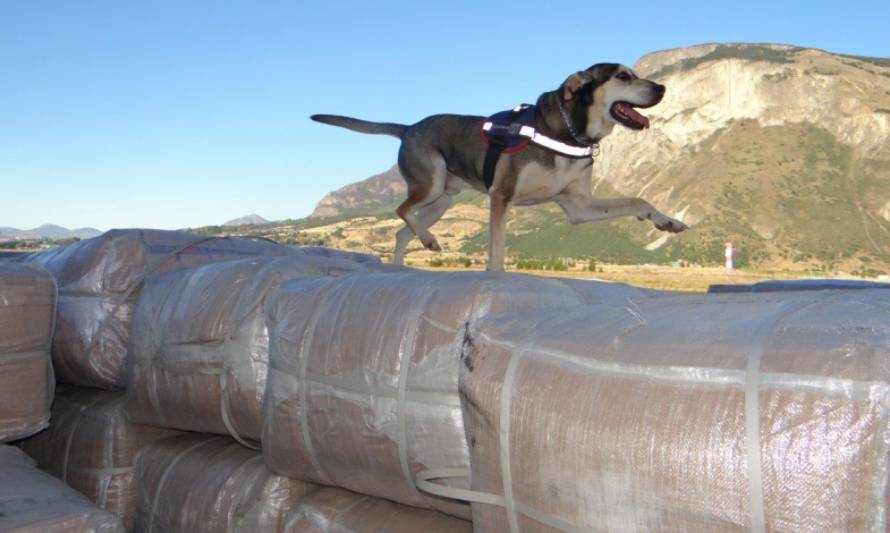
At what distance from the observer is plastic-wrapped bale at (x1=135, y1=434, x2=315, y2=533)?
346cm

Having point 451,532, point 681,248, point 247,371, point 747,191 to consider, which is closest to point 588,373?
point 451,532

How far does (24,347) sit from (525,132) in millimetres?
3293

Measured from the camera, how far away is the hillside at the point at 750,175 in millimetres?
65250

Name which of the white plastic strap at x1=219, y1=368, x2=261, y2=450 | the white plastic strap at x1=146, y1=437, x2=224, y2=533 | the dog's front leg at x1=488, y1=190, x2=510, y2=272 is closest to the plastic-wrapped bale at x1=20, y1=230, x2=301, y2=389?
the white plastic strap at x1=146, y1=437, x2=224, y2=533

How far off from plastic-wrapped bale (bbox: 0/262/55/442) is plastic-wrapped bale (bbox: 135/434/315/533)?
552mm

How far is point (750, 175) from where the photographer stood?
7306 cm

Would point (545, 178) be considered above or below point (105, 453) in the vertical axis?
above

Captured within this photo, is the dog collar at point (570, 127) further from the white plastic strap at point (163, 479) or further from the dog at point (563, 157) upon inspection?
Answer: the white plastic strap at point (163, 479)

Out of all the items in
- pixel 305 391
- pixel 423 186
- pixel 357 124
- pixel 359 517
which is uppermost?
pixel 357 124

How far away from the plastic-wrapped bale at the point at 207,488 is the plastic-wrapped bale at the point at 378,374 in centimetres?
21

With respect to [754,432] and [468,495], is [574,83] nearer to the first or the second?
[468,495]

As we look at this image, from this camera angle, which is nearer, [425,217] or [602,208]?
[602,208]

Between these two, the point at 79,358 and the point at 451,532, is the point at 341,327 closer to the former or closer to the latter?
the point at 451,532

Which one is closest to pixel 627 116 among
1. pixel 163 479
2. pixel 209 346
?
pixel 209 346
